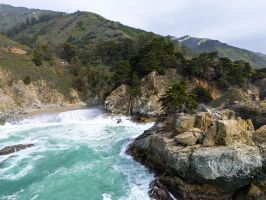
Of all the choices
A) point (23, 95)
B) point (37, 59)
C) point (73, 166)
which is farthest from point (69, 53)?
point (73, 166)

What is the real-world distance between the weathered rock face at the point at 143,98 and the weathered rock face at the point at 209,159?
99.5 feet

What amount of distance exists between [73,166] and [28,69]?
Result: 60.2 meters

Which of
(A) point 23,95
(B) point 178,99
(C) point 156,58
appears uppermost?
(C) point 156,58

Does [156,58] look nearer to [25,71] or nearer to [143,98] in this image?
[143,98]

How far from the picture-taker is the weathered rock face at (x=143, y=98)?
6200 cm

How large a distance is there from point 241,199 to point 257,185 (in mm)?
1668

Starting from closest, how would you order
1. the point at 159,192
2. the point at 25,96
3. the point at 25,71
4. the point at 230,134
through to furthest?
the point at 159,192 < the point at 230,134 < the point at 25,96 < the point at 25,71

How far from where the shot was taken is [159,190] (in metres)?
26.6

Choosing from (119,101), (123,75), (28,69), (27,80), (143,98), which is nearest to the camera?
(143,98)

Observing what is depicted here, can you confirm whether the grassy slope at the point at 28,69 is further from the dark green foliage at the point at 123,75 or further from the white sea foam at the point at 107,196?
the white sea foam at the point at 107,196

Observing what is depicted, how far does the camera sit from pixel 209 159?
2503cm

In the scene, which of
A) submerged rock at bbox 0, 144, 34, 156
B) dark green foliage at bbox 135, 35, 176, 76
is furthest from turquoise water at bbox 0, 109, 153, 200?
dark green foliage at bbox 135, 35, 176, 76

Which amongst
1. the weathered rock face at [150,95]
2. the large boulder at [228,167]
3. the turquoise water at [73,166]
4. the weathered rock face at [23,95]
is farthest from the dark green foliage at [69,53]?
the large boulder at [228,167]

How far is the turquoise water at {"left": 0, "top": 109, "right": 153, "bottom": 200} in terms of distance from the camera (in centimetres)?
2762
